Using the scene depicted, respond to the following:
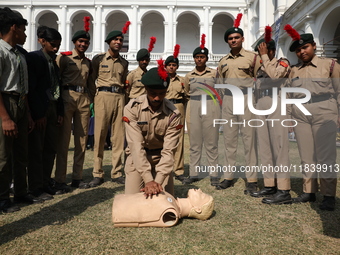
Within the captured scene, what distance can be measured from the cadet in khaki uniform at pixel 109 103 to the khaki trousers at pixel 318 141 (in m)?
2.52

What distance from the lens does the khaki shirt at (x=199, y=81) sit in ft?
15.0

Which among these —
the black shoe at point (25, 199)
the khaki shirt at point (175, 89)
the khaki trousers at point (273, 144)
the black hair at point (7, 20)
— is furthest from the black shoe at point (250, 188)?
the black hair at point (7, 20)

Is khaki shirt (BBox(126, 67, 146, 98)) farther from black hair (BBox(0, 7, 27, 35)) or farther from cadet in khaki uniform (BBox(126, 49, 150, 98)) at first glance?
black hair (BBox(0, 7, 27, 35))

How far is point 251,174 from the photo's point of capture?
3896 mm

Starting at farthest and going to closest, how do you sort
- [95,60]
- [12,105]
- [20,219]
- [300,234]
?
[95,60]
[12,105]
[20,219]
[300,234]

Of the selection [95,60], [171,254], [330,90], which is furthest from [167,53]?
[171,254]

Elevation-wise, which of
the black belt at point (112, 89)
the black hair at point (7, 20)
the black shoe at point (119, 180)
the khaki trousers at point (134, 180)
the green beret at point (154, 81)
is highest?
the black hair at point (7, 20)

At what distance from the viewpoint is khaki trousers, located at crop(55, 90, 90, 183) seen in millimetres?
3883

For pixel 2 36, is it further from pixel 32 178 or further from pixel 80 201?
pixel 80 201

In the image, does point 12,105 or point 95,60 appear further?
point 95,60

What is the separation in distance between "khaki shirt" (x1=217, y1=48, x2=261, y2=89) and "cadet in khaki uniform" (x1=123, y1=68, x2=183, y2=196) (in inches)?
57.9

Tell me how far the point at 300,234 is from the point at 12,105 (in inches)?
119

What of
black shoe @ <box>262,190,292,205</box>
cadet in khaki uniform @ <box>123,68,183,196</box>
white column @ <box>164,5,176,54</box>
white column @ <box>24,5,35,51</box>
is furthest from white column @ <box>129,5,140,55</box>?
black shoe @ <box>262,190,292,205</box>

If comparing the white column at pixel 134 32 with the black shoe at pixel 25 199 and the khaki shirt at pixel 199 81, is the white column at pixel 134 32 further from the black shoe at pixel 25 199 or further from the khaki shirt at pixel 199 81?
the black shoe at pixel 25 199
